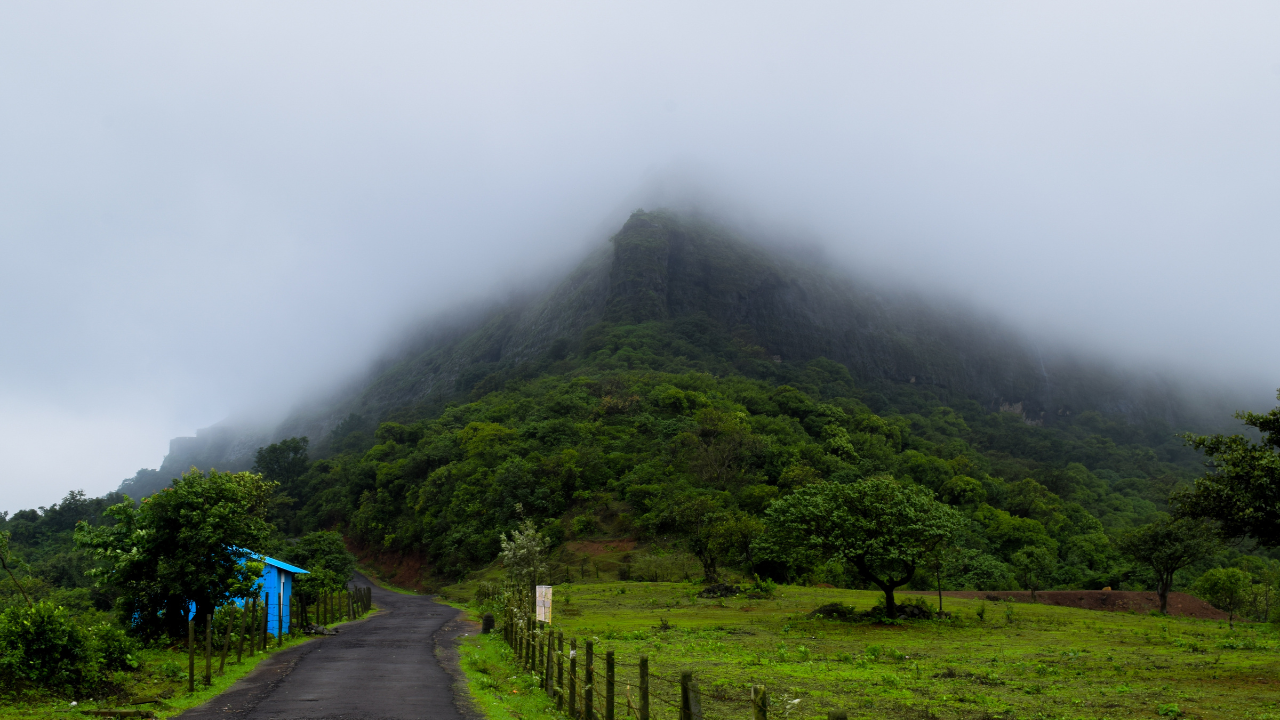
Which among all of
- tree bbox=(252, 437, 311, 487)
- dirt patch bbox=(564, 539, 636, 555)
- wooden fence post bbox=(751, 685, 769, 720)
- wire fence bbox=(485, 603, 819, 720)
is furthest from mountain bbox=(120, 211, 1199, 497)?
wooden fence post bbox=(751, 685, 769, 720)

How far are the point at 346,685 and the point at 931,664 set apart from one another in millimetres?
17443

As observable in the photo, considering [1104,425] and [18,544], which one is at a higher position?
[1104,425]

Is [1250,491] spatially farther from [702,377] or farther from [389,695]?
[702,377]

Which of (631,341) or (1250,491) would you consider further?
(631,341)

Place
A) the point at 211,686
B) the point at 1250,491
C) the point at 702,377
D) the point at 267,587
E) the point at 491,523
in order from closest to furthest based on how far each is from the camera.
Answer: the point at 211,686, the point at 1250,491, the point at 267,587, the point at 491,523, the point at 702,377

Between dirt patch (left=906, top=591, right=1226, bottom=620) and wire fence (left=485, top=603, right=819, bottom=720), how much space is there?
144 feet

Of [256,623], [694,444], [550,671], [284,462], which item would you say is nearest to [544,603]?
[550,671]

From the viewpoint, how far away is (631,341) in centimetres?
14412

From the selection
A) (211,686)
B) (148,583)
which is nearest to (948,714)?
(211,686)

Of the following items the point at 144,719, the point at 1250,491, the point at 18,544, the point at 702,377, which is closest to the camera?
the point at 144,719

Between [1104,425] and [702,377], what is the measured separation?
134149 mm

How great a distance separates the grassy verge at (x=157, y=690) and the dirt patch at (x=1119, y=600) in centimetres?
5018

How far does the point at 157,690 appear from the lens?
17.3m

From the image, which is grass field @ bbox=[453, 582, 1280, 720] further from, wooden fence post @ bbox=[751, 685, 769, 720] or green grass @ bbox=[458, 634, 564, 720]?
wooden fence post @ bbox=[751, 685, 769, 720]
